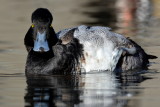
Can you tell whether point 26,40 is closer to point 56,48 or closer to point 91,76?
point 56,48

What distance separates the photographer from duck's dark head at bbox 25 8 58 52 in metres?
11.1

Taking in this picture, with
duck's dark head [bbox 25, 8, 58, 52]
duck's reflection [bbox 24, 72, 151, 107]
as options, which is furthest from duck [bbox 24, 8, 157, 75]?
duck's reflection [bbox 24, 72, 151, 107]

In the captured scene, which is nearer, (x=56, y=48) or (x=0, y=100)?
(x=0, y=100)

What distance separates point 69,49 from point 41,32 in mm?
534

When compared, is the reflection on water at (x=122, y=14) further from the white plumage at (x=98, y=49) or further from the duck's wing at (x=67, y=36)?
the duck's wing at (x=67, y=36)

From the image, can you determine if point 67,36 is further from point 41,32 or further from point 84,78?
point 84,78

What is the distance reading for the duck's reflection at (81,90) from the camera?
907cm

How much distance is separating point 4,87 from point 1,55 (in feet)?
10.1

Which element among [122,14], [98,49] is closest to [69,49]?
[98,49]

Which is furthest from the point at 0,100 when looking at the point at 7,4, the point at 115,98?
the point at 7,4

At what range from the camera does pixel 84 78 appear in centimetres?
1116

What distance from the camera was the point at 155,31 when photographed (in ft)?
52.8

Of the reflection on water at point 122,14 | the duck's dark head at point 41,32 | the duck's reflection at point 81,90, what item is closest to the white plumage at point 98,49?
the duck's reflection at point 81,90

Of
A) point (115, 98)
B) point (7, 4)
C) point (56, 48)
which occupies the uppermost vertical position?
point (7, 4)
